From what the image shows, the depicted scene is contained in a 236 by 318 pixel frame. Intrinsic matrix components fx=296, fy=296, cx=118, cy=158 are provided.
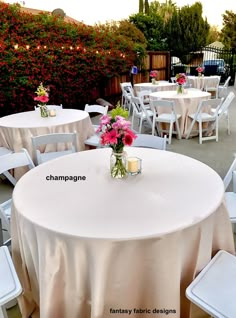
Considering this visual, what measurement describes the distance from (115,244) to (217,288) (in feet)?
1.81

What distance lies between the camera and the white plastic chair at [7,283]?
56.1 inches

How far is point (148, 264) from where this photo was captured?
140 cm

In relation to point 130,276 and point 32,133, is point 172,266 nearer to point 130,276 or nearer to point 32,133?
point 130,276

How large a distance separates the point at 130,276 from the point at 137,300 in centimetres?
16

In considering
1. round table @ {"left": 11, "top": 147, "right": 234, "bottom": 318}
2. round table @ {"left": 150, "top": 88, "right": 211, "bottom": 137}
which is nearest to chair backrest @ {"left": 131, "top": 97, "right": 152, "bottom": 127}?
round table @ {"left": 150, "top": 88, "right": 211, "bottom": 137}

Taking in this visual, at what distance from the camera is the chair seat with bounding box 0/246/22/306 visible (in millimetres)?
1424

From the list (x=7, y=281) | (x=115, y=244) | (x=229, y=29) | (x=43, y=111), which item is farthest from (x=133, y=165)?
(x=229, y=29)

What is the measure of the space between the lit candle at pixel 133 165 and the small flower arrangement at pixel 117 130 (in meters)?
0.14

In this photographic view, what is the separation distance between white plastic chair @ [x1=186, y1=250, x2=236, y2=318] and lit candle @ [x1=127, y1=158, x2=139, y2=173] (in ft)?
2.35

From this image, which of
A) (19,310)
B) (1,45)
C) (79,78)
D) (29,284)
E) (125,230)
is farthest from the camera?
(79,78)

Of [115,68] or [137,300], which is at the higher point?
[115,68]

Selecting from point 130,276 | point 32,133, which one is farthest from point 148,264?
point 32,133

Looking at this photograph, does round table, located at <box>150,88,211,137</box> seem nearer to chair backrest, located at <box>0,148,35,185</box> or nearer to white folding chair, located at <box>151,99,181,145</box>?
white folding chair, located at <box>151,99,181,145</box>

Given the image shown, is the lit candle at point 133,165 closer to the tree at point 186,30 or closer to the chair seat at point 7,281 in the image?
the chair seat at point 7,281
